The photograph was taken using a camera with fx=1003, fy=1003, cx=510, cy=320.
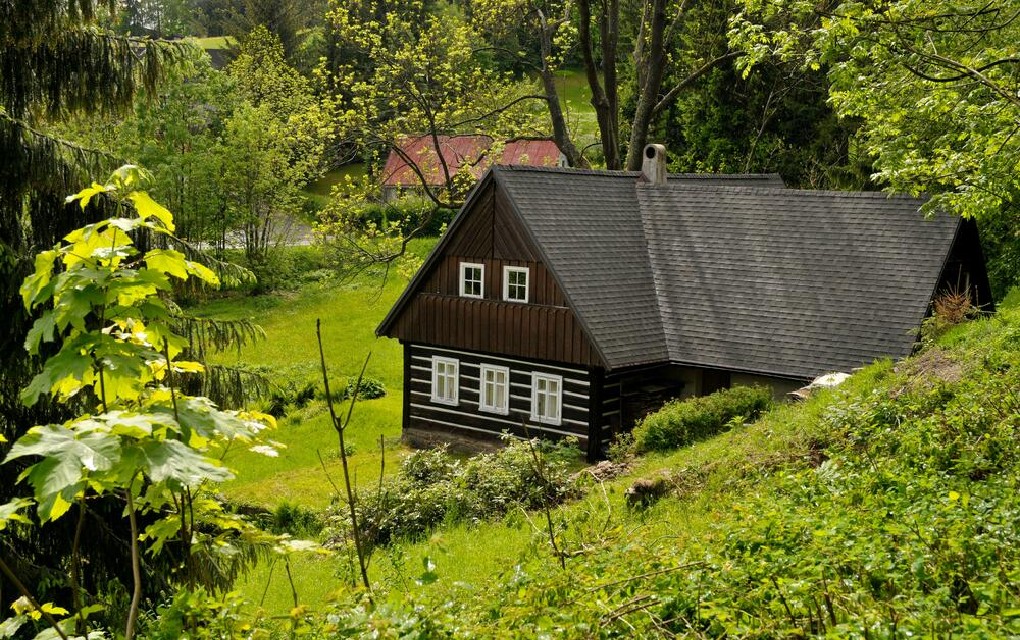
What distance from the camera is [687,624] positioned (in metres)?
5.31

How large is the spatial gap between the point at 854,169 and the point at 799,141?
6734 millimetres

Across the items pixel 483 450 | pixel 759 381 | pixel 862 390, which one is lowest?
pixel 483 450

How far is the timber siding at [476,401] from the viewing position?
844 inches

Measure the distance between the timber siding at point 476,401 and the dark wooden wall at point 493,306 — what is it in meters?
0.36

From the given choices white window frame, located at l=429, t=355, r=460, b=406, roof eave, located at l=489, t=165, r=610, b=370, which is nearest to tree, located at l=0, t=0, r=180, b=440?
roof eave, located at l=489, t=165, r=610, b=370

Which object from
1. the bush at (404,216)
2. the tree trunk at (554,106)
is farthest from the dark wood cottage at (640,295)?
the bush at (404,216)

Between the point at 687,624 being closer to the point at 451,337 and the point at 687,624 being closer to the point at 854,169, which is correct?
the point at 451,337

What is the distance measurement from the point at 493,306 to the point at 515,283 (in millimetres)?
724

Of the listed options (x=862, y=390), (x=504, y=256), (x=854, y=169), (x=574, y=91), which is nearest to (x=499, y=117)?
(x=504, y=256)

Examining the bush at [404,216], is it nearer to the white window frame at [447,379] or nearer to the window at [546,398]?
the white window frame at [447,379]

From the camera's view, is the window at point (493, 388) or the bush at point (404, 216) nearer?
the window at point (493, 388)

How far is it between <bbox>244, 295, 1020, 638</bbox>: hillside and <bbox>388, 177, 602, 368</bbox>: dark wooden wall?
34.2ft

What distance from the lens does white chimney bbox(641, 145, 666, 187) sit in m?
25.1

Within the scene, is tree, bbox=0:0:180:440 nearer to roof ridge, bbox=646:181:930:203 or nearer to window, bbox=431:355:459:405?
window, bbox=431:355:459:405
